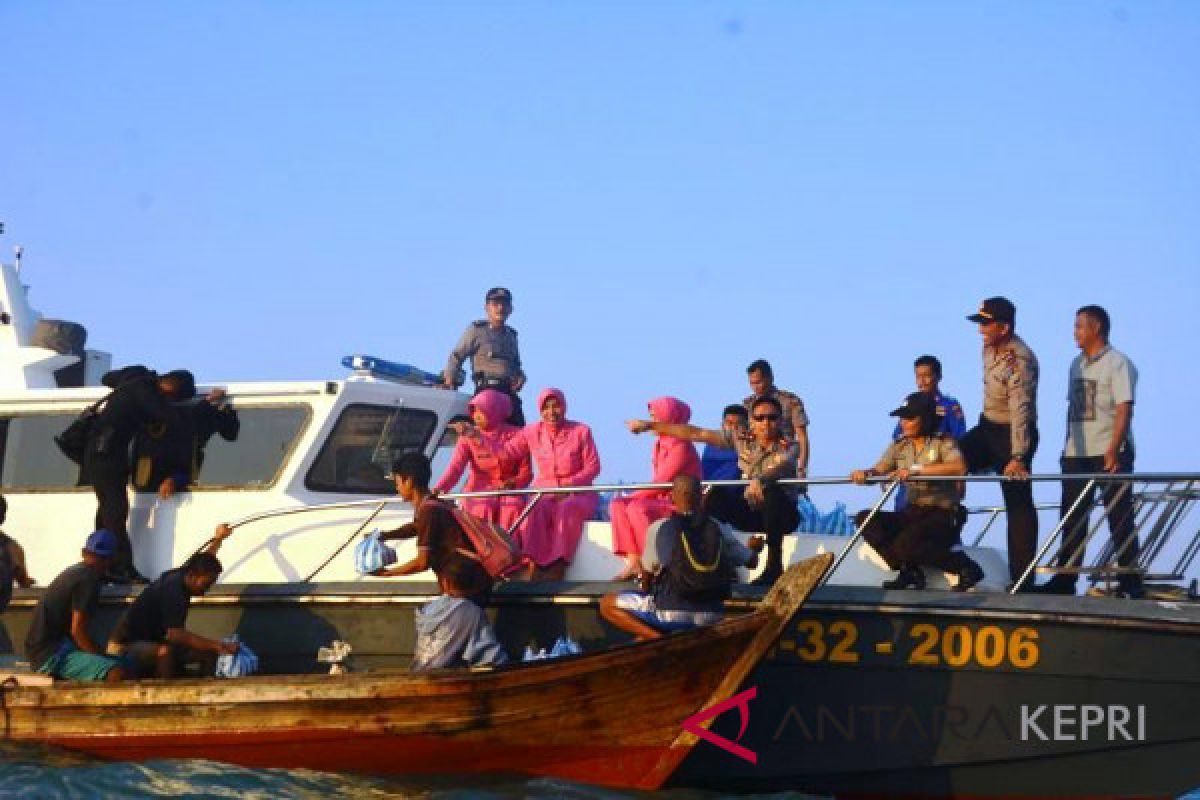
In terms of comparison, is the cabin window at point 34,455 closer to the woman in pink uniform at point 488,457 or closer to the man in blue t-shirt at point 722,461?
the woman in pink uniform at point 488,457

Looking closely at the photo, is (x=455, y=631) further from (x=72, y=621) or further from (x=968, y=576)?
(x=968, y=576)

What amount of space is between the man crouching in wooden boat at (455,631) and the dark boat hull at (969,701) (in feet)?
1.97

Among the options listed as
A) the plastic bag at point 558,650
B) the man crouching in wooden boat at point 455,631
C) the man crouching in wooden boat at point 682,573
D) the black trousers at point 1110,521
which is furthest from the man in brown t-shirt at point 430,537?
the black trousers at point 1110,521

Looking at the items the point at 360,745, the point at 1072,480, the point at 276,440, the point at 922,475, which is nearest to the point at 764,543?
the point at 922,475

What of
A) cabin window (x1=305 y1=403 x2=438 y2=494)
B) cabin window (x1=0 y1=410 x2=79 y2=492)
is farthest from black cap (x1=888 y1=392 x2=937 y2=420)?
cabin window (x1=0 y1=410 x2=79 y2=492)

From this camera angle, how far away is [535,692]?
9062 mm

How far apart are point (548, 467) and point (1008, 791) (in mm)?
3147

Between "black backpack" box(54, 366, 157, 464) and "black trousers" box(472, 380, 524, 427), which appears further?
"black trousers" box(472, 380, 524, 427)

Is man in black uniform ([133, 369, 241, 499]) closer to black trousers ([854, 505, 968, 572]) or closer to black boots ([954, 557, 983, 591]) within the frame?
black trousers ([854, 505, 968, 572])

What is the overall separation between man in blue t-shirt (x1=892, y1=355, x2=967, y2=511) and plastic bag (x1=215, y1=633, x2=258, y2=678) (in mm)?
3775

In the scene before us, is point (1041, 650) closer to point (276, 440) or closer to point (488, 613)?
point (488, 613)

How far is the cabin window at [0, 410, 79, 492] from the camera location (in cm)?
1153

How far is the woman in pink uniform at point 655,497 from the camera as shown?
32.4ft

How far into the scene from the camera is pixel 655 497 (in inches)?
394
